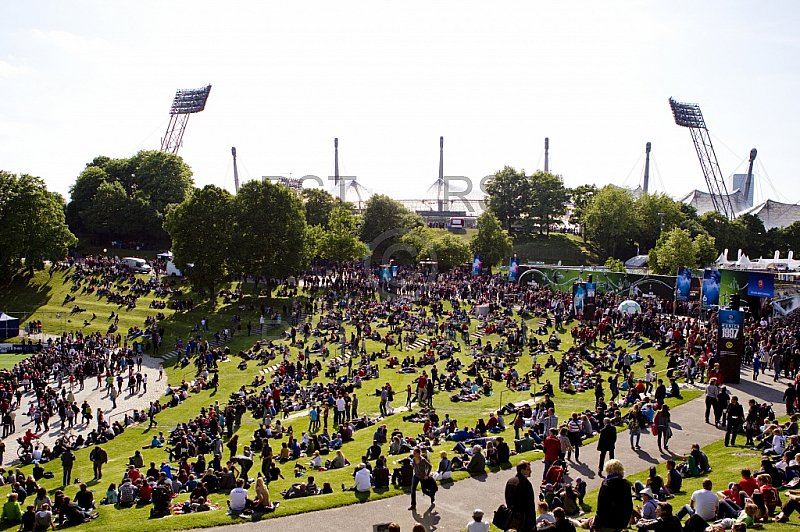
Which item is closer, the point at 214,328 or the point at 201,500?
the point at 201,500

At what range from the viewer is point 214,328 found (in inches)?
1876

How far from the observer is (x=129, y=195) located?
260 ft

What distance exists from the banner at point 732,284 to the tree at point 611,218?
150 feet

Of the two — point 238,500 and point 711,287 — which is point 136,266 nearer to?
point 711,287

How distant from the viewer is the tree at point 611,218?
81500mm

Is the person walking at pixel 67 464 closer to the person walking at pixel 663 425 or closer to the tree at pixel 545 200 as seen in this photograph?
the person walking at pixel 663 425

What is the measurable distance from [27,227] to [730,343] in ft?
A: 181

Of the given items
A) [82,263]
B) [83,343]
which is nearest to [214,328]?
[83,343]

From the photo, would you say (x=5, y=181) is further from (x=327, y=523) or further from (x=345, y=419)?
(x=327, y=523)

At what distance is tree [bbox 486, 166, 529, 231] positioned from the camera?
9525 centimetres

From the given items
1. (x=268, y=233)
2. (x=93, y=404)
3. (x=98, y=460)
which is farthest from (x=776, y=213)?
(x=98, y=460)

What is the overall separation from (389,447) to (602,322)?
21.3 metres

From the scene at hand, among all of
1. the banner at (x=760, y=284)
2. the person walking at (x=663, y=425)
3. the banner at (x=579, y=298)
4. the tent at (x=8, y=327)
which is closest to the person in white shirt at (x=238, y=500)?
the person walking at (x=663, y=425)

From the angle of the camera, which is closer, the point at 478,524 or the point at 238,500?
the point at 478,524
